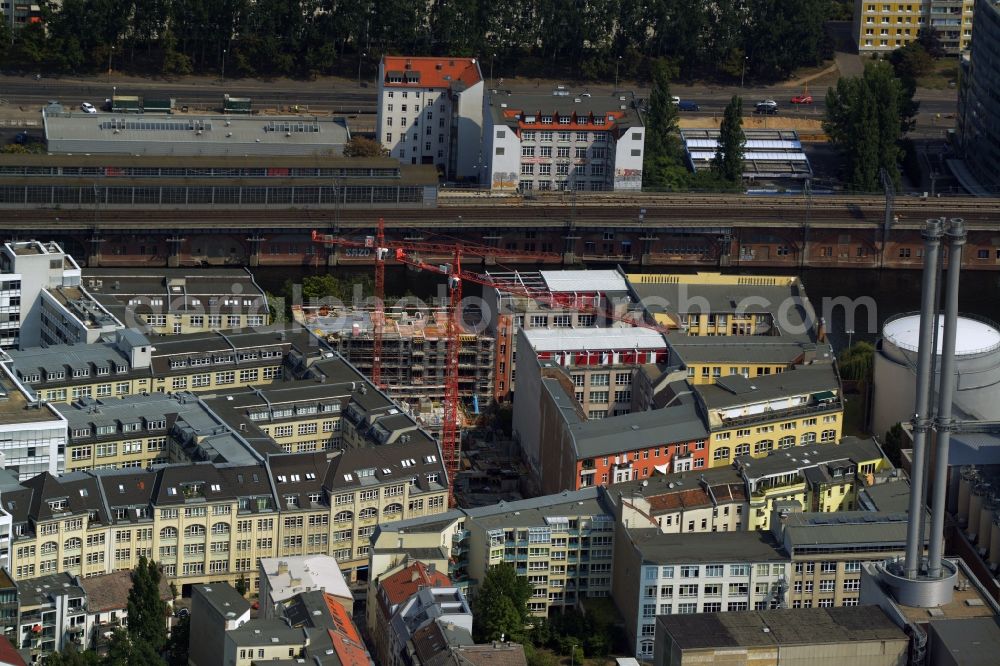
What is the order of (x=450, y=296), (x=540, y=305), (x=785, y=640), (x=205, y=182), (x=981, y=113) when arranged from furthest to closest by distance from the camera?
(x=981, y=113) < (x=205, y=182) < (x=450, y=296) < (x=540, y=305) < (x=785, y=640)

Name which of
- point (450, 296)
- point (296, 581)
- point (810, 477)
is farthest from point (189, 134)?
point (296, 581)

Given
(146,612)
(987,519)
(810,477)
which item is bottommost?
(146,612)

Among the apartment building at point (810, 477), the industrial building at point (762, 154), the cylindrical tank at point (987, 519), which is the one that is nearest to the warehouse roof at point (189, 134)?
the industrial building at point (762, 154)

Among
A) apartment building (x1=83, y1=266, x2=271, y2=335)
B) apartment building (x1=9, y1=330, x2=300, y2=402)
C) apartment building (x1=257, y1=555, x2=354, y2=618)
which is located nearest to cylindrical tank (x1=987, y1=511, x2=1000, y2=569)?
apartment building (x1=257, y1=555, x2=354, y2=618)

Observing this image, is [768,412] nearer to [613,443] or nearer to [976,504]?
[613,443]

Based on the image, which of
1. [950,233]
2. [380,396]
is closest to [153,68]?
[380,396]

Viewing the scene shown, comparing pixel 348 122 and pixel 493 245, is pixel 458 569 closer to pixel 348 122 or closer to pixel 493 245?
pixel 493 245

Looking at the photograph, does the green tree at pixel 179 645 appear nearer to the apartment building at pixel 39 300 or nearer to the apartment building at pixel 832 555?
the apartment building at pixel 832 555

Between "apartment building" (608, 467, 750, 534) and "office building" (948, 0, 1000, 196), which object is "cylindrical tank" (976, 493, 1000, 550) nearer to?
"apartment building" (608, 467, 750, 534)
